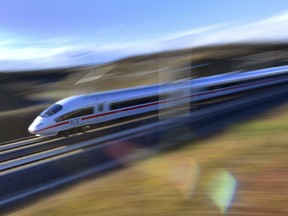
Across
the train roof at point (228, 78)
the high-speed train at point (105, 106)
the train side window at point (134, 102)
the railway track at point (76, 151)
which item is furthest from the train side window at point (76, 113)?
the train roof at point (228, 78)

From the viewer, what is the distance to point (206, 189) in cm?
492

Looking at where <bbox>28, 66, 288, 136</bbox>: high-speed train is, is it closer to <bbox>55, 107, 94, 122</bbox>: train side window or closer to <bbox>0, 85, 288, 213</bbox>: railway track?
<bbox>55, 107, 94, 122</bbox>: train side window

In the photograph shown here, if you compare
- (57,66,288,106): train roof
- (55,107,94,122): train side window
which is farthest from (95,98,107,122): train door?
(55,107,94,122): train side window

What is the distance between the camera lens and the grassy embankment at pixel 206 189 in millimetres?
4293

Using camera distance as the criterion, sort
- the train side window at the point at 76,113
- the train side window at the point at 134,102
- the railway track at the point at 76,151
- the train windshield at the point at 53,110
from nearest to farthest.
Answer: the railway track at the point at 76,151
the train side window at the point at 76,113
the train windshield at the point at 53,110
the train side window at the point at 134,102

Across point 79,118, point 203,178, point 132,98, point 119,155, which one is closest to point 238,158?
point 203,178

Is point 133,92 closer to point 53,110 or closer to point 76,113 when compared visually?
point 76,113

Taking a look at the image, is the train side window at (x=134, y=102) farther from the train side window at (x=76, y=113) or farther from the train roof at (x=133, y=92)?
the train side window at (x=76, y=113)

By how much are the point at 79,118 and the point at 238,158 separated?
1512cm

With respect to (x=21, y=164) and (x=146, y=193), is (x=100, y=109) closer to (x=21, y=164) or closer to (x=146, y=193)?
(x=21, y=164)

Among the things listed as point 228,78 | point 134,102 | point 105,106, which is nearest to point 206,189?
point 105,106

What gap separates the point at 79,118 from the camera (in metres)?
20.4

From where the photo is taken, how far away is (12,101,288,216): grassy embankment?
14.1 ft

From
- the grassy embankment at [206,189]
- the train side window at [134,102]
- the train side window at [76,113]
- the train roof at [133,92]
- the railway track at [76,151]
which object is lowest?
the railway track at [76,151]
